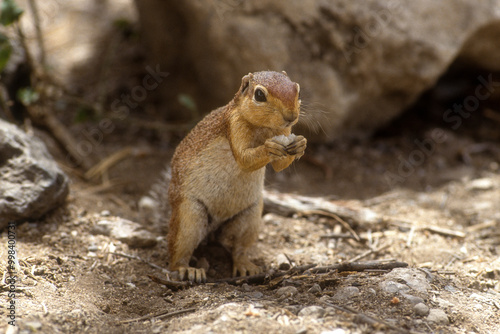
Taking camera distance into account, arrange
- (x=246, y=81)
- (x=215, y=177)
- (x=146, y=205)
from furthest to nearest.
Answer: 1. (x=146, y=205)
2. (x=215, y=177)
3. (x=246, y=81)

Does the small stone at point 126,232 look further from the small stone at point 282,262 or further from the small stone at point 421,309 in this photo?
the small stone at point 421,309

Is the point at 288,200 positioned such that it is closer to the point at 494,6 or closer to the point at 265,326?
the point at 265,326

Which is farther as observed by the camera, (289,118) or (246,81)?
(246,81)

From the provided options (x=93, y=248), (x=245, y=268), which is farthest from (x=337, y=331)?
(x=93, y=248)

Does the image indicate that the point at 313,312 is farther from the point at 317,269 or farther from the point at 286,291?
the point at 317,269

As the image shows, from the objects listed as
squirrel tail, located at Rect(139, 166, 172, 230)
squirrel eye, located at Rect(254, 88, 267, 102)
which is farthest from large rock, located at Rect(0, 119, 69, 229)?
squirrel eye, located at Rect(254, 88, 267, 102)

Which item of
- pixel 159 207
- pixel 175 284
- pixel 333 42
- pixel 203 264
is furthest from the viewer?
pixel 333 42

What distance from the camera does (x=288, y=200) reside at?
4980mm

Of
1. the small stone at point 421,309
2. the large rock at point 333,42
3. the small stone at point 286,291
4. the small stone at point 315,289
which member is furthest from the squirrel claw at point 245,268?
the large rock at point 333,42

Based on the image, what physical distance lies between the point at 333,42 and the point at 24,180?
3.60 meters

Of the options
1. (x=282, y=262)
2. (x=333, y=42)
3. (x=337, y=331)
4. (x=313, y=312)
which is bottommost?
(x=337, y=331)

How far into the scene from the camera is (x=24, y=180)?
156 inches

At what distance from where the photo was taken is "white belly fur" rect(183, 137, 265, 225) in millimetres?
→ 3621

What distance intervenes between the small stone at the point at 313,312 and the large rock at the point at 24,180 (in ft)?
7.53
